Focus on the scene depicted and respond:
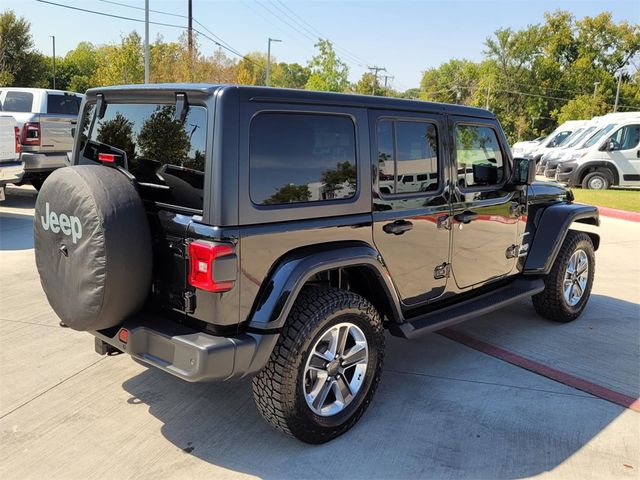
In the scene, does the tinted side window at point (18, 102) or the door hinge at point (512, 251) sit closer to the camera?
the door hinge at point (512, 251)

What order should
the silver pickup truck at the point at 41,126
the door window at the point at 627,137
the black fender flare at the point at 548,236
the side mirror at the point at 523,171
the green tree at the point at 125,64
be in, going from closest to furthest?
1. the side mirror at the point at 523,171
2. the black fender flare at the point at 548,236
3. the silver pickup truck at the point at 41,126
4. the door window at the point at 627,137
5. the green tree at the point at 125,64

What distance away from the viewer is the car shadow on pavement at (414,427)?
292 centimetres

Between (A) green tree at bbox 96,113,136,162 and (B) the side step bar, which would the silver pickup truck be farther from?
(B) the side step bar

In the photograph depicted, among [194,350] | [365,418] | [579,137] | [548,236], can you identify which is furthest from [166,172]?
[579,137]

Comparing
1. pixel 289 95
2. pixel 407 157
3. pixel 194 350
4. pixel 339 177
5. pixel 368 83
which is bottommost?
pixel 194 350

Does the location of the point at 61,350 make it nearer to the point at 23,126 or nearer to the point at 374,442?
the point at 374,442

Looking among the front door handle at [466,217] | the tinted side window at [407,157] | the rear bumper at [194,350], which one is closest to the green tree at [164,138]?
the rear bumper at [194,350]

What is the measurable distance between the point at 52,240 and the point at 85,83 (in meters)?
59.6

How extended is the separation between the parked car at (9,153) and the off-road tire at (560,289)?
24.3ft

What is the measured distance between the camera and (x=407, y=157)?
143 inches

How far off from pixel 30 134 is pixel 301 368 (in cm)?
898

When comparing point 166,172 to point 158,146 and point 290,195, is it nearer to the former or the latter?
point 158,146

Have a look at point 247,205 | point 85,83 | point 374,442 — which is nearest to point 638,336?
point 374,442

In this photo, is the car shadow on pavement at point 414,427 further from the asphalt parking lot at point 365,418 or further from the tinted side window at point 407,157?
the tinted side window at point 407,157
